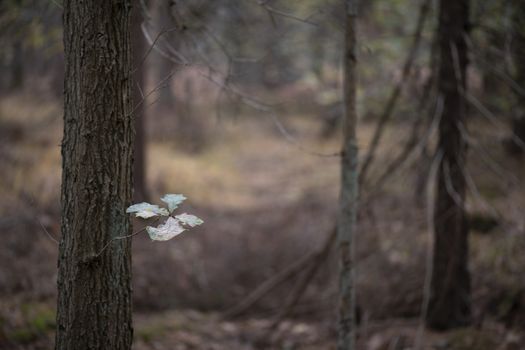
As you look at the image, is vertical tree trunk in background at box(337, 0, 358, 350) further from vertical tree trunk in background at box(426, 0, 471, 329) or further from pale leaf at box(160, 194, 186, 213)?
pale leaf at box(160, 194, 186, 213)

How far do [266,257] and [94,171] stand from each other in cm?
561

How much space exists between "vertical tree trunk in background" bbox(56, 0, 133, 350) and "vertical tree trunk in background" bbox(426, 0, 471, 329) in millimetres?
3254

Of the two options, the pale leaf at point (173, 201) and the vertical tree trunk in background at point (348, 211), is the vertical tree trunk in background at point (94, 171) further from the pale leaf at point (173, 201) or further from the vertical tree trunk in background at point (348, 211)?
the vertical tree trunk in background at point (348, 211)

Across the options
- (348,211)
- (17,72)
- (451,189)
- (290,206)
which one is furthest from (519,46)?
(17,72)

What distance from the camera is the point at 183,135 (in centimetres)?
1398

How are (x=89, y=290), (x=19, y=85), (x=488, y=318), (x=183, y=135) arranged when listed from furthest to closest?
1. (x=183, y=135)
2. (x=19, y=85)
3. (x=488, y=318)
4. (x=89, y=290)

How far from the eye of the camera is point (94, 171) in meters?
2.24

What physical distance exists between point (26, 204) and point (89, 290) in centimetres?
498

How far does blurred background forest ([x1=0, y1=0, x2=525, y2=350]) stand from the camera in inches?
179

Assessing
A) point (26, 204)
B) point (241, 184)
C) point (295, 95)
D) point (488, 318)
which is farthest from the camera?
point (295, 95)

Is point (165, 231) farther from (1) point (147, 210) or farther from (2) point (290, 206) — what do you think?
(2) point (290, 206)

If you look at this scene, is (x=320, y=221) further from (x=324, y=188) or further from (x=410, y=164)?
(x=410, y=164)

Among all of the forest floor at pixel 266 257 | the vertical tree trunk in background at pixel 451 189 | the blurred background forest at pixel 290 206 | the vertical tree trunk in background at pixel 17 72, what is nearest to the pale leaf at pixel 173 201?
the blurred background forest at pixel 290 206

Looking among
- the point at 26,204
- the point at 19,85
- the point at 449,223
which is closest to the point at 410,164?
the point at 449,223
